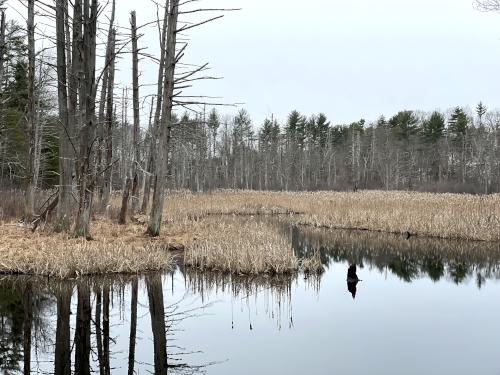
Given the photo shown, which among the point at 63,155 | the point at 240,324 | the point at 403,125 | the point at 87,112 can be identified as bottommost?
the point at 240,324

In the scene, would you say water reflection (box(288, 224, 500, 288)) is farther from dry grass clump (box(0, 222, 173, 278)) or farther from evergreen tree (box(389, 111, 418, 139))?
evergreen tree (box(389, 111, 418, 139))

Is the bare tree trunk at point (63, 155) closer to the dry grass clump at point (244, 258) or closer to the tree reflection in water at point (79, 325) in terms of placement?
the tree reflection in water at point (79, 325)

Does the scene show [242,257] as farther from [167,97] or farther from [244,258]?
[167,97]

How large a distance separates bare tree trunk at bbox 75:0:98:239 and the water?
2.21 m

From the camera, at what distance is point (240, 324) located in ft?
21.7

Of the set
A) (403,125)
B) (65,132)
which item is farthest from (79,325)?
(403,125)

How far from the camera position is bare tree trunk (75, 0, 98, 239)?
989 centimetres

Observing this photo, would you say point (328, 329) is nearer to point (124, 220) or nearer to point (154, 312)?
point (154, 312)

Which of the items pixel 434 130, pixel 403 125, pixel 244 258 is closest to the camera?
pixel 244 258

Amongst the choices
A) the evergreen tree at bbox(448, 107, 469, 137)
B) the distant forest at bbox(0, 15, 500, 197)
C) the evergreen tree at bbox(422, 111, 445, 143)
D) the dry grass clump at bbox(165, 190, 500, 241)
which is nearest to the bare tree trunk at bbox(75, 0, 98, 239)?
the dry grass clump at bbox(165, 190, 500, 241)

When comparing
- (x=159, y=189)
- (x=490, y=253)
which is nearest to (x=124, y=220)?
(x=159, y=189)

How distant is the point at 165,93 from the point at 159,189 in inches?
90.1

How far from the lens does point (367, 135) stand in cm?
5747

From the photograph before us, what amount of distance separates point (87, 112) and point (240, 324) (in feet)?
19.0
